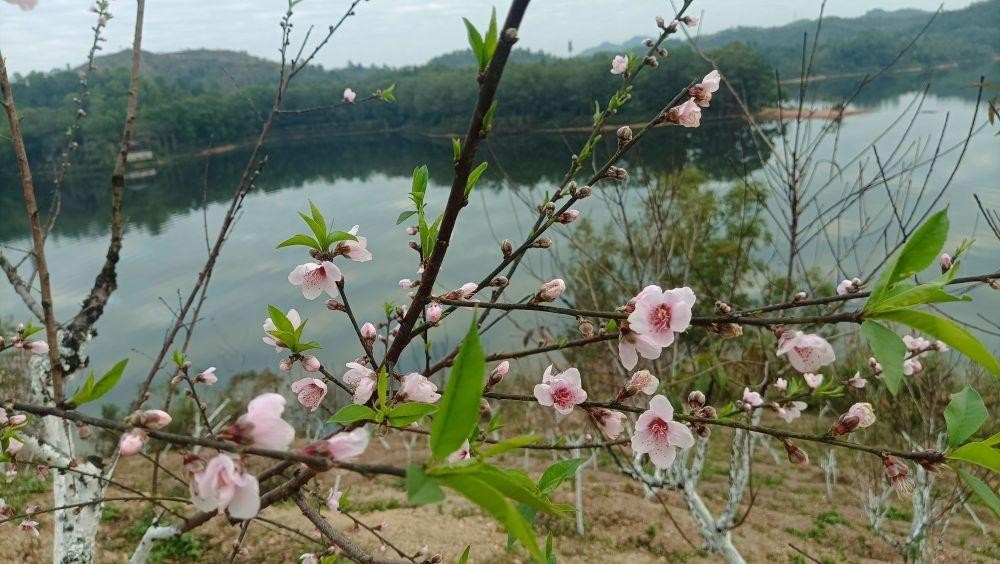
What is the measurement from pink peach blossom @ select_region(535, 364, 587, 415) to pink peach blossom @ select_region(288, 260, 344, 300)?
0.50m

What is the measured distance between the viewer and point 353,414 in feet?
2.84

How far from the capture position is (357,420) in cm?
87

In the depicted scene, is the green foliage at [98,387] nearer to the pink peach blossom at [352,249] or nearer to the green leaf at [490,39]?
the pink peach blossom at [352,249]

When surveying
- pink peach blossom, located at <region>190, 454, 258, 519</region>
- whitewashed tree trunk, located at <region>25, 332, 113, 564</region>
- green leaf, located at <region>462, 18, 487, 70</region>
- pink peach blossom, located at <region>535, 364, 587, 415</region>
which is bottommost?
whitewashed tree trunk, located at <region>25, 332, 113, 564</region>

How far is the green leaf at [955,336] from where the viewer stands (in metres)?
0.65

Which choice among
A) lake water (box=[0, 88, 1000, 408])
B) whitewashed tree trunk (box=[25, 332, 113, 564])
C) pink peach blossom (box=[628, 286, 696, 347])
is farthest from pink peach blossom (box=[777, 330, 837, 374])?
lake water (box=[0, 88, 1000, 408])

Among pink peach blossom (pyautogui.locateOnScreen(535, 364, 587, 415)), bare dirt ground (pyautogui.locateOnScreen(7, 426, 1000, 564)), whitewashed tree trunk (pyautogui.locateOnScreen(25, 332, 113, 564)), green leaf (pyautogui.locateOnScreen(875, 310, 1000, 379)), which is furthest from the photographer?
bare dirt ground (pyautogui.locateOnScreen(7, 426, 1000, 564))

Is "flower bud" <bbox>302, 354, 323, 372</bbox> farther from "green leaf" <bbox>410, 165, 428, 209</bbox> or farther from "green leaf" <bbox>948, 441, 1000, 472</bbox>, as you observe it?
"green leaf" <bbox>948, 441, 1000, 472</bbox>

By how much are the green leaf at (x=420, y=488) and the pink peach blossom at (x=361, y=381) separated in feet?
1.66

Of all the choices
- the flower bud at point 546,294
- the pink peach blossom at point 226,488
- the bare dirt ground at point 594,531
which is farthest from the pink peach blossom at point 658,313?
the bare dirt ground at point 594,531

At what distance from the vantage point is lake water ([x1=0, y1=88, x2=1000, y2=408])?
14928 mm

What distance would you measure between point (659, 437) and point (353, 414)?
65 centimetres

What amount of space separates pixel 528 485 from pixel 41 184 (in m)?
40.3

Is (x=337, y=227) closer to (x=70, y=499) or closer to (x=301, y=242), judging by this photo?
(x=70, y=499)
